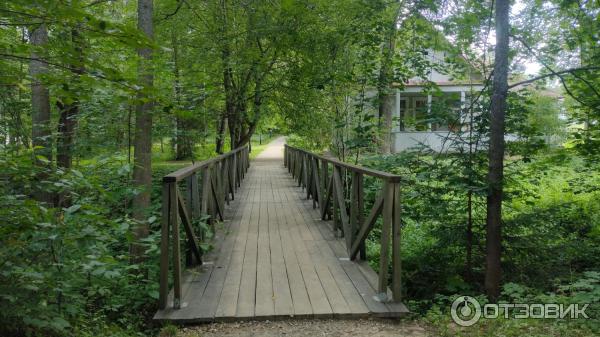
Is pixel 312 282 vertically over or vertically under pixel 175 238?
under

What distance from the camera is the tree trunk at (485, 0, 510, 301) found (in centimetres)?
475

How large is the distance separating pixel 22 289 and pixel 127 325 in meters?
0.95

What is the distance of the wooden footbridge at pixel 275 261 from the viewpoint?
132 inches

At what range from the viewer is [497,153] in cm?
482

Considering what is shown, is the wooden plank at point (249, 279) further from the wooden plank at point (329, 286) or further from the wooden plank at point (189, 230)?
the wooden plank at point (329, 286)

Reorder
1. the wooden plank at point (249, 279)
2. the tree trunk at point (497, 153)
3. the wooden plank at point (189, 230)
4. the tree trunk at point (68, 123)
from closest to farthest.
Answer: the tree trunk at point (68, 123)
the wooden plank at point (249, 279)
the wooden plank at point (189, 230)
the tree trunk at point (497, 153)

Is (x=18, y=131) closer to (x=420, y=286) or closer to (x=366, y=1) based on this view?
(x=366, y=1)

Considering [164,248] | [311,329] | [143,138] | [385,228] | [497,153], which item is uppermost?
[143,138]

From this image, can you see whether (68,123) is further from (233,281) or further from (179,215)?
(233,281)

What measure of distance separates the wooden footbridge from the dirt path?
6cm

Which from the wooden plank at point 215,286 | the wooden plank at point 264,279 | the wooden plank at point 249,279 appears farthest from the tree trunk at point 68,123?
the wooden plank at point 264,279

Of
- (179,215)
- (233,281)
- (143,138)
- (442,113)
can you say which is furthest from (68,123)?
(442,113)

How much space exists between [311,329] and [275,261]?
61.0 inches

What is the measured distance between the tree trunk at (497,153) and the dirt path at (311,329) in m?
2.12
